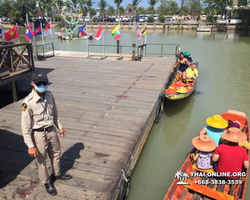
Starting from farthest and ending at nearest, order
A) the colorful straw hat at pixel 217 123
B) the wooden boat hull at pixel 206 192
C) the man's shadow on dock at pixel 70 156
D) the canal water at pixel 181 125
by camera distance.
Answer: the canal water at pixel 181 125 → the colorful straw hat at pixel 217 123 → the man's shadow on dock at pixel 70 156 → the wooden boat hull at pixel 206 192

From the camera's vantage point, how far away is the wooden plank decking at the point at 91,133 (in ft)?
11.9

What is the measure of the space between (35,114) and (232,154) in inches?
130

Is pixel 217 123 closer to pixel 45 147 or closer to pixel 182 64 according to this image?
pixel 45 147

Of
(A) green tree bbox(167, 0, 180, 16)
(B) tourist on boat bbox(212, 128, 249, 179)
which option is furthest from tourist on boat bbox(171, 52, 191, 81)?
(A) green tree bbox(167, 0, 180, 16)

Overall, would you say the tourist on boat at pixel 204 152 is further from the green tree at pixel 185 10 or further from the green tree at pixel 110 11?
the green tree at pixel 110 11

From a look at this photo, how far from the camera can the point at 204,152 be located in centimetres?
439

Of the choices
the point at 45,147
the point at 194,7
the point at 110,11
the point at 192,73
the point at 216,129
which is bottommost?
the point at 216,129

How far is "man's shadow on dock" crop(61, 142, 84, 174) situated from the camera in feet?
13.4

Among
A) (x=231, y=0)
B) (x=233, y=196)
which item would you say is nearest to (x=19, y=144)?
(x=233, y=196)

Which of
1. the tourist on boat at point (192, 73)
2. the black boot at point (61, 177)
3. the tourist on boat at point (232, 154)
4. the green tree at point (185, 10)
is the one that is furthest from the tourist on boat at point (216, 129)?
the green tree at point (185, 10)

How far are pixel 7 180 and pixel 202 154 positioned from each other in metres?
3.61

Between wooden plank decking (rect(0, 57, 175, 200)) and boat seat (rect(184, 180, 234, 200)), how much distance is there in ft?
4.02

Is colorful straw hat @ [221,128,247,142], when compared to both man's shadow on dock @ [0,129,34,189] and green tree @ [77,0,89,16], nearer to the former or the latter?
man's shadow on dock @ [0,129,34,189]

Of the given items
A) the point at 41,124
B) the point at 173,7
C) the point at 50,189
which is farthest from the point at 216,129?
the point at 173,7
